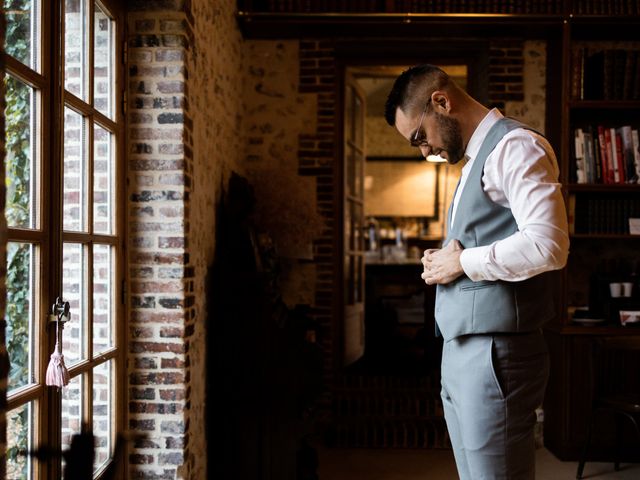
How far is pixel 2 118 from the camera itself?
130 cm

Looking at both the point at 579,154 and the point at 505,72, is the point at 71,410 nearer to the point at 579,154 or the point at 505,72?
the point at 579,154

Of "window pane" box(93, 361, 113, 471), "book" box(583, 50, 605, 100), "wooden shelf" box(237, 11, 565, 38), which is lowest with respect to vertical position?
"window pane" box(93, 361, 113, 471)

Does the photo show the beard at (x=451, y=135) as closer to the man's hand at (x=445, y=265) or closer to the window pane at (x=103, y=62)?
the man's hand at (x=445, y=265)

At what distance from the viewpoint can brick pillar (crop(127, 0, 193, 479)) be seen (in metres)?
2.60

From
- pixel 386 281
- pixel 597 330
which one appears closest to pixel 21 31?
pixel 597 330

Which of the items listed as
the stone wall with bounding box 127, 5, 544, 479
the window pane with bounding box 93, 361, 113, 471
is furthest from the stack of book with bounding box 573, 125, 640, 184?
the window pane with bounding box 93, 361, 113, 471

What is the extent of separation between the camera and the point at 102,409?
2.32 m

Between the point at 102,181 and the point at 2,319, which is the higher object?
the point at 102,181

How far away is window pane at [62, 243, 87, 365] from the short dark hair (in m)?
1.10

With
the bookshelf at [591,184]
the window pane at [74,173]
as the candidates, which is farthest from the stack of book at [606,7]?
the window pane at [74,173]

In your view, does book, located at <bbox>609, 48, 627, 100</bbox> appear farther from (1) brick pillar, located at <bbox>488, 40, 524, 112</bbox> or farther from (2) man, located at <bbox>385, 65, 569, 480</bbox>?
(2) man, located at <bbox>385, 65, 569, 480</bbox>

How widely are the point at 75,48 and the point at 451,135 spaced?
4.03 feet

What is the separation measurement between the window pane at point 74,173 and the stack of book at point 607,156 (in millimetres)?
3168

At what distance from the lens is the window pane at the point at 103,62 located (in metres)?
2.28
